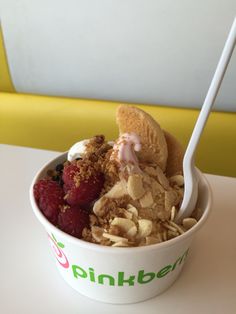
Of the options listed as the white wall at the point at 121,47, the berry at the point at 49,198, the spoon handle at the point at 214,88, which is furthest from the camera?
the white wall at the point at 121,47

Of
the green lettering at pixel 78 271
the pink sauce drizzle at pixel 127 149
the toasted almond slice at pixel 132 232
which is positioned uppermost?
the pink sauce drizzle at pixel 127 149

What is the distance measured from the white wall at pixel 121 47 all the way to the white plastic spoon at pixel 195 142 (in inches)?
17.2

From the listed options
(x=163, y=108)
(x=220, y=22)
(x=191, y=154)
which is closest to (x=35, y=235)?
(x=191, y=154)

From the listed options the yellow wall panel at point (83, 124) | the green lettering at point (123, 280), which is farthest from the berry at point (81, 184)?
the yellow wall panel at point (83, 124)

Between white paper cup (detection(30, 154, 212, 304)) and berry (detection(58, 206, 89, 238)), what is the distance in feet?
0.05

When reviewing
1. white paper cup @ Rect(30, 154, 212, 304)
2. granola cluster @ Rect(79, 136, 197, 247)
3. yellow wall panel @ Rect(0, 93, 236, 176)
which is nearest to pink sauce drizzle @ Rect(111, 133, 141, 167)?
granola cluster @ Rect(79, 136, 197, 247)

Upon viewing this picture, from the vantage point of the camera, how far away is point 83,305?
0.55 metres

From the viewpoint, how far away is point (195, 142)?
49 cm

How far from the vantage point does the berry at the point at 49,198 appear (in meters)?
0.52

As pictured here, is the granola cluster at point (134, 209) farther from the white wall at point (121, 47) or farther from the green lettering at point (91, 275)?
the white wall at point (121, 47)

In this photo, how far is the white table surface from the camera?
21.4 inches

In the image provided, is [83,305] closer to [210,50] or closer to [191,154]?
[191,154]

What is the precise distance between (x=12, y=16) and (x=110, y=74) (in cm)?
28

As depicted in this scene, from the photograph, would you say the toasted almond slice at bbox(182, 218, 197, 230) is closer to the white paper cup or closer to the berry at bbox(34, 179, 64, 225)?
the white paper cup
